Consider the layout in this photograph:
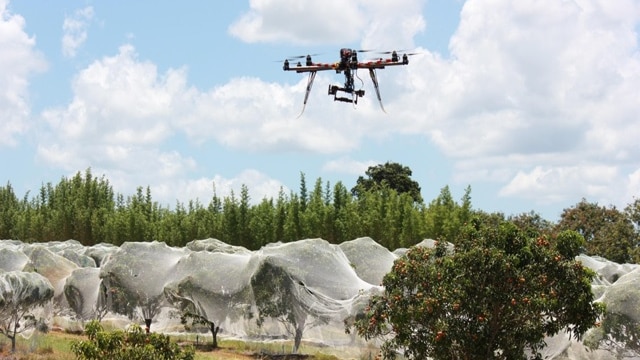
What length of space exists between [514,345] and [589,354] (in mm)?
6019

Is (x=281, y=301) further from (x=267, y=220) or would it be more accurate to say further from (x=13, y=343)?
(x=267, y=220)

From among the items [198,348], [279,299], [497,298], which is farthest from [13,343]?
[497,298]

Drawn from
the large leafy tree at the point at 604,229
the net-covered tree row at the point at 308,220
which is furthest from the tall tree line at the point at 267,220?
the large leafy tree at the point at 604,229

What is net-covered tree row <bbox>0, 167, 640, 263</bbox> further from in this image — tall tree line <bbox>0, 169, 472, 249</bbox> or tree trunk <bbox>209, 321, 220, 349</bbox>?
tree trunk <bbox>209, 321, 220, 349</bbox>

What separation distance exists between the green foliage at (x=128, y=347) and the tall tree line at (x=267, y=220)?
41127mm

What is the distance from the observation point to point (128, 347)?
1374cm

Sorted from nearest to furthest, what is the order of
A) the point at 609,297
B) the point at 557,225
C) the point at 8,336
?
the point at 609,297 < the point at 8,336 < the point at 557,225

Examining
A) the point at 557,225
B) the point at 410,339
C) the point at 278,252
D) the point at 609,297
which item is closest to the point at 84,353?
the point at 410,339

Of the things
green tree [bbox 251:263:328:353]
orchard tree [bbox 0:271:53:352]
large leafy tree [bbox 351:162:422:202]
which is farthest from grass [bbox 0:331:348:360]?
large leafy tree [bbox 351:162:422:202]

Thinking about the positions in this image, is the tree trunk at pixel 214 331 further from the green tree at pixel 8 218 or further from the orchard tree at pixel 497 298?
the green tree at pixel 8 218

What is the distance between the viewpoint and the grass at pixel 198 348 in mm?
25227

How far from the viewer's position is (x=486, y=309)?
16203mm

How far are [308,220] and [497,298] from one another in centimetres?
4884

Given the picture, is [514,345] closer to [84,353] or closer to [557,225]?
[84,353]
